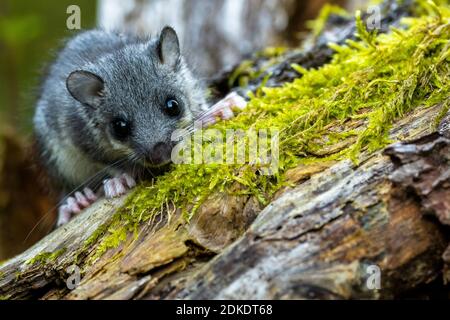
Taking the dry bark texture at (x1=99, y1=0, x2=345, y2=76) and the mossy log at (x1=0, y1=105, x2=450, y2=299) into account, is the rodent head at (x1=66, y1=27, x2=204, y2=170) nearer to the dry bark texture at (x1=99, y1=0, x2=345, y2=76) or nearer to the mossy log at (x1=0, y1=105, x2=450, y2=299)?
the mossy log at (x1=0, y1=105, x2=450, y2=299)

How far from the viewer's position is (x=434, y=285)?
9.27ft

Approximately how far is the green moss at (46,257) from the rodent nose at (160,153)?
0.91 meters

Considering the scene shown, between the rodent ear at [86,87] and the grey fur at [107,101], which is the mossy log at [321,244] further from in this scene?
the rodent ear at [86,87]

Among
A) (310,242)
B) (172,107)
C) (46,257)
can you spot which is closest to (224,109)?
(172,107)

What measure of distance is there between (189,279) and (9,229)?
4.91 meters

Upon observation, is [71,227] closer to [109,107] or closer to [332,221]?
[109,107]

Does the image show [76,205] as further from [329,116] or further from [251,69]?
[251,69]

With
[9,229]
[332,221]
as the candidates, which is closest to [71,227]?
[332,221]

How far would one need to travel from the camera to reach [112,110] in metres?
4.41

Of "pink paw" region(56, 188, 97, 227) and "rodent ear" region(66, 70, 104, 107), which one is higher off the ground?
"rodent ear" region(66, 70, 104, 107)

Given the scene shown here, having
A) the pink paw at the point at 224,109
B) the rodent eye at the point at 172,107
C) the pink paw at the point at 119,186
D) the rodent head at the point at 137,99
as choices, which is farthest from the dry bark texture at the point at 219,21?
the pink paw at the point at 119,186

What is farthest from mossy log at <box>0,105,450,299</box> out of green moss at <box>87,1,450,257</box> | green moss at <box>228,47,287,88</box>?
green moss at <box>228,47,287,88</box>

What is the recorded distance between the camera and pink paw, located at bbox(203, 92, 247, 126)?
4.53 metres
